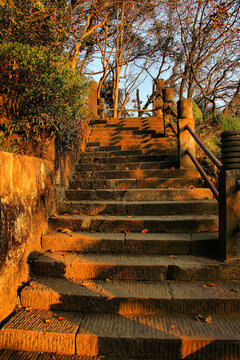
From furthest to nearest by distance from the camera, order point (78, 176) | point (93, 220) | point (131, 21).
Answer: point (131, 21) < point (78, 176) < point (93, 220)

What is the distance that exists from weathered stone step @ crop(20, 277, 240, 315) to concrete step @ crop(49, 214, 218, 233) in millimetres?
798

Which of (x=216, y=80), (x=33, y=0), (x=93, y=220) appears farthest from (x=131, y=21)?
(x=93, y=220)

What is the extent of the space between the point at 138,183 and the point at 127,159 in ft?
3.60

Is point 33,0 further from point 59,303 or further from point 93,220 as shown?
point 59,303

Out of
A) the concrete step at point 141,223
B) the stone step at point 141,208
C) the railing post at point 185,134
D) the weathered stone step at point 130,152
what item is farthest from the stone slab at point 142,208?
the weathered stone step at point 130,152

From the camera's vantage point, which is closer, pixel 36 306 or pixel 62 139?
pixel 36 306

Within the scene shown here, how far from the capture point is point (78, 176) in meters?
4.80

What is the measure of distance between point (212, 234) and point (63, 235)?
1792 mm

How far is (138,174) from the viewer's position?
460 cm

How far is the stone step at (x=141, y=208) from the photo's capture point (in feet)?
11.3

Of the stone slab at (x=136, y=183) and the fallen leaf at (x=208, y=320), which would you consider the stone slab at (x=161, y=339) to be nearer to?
the fallen leaf at (x=208, y=320)

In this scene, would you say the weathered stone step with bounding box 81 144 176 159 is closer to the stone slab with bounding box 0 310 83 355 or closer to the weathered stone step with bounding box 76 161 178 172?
the weathered stone step with bounding box 76 161 178 172

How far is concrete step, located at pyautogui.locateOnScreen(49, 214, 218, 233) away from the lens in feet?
10.2

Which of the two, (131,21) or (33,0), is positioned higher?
(131,21)
